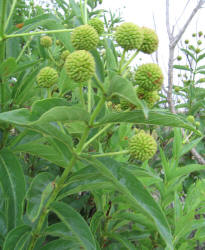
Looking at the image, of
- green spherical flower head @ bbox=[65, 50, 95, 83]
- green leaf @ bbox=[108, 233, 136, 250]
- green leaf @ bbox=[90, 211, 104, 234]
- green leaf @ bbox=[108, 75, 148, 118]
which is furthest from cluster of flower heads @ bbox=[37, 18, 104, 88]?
green leaf @ bbox=[108, 233, 136, 250]

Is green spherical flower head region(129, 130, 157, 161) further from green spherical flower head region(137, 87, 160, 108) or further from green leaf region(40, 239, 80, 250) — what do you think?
green leaf region(40, 239, 80, 250)

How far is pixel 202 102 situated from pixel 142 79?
6.16ft

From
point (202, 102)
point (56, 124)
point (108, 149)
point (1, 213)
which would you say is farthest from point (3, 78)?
point (202, 102)

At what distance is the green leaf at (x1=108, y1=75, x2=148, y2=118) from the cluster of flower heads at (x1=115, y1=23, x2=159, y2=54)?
0.24 m

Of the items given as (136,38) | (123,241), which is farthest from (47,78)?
(123,241)

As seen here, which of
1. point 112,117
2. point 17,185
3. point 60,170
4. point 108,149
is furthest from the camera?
point 60,170

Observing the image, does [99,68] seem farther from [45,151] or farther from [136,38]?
[45,151]

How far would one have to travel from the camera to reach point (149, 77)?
896 mm

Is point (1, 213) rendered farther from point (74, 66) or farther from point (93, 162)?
point (74, 66)

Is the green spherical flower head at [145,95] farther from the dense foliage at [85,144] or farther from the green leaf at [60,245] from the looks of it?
the green leaf at [60,245]

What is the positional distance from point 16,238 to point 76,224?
24cm

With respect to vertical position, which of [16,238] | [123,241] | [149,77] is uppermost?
[149,77]

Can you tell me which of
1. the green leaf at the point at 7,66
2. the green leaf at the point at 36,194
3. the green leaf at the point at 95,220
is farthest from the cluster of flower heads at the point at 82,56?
the green leaf at the point at 95,220

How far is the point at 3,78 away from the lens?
116 cm
